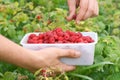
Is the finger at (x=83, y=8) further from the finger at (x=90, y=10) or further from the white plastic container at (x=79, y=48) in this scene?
the white plastic container at (x=79, y=48)

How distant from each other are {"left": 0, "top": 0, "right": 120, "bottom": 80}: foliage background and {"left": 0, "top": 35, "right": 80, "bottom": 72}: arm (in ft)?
0.89

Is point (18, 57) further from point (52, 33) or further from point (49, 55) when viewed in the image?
point (52, 33)

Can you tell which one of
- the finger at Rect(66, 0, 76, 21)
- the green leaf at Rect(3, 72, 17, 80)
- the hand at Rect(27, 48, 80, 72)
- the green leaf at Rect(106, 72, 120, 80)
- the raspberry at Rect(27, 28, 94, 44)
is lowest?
the green leaf at Rect(106, 72, 120, 80)

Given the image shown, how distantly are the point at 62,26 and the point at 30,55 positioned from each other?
791 mm

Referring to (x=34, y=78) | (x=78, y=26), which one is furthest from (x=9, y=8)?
(x=34, y=78)

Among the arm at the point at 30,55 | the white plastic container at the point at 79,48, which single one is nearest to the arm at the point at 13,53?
the arm at the point at 30,55

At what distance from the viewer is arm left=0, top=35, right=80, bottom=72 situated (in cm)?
169

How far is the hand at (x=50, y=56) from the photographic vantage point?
1.75 m

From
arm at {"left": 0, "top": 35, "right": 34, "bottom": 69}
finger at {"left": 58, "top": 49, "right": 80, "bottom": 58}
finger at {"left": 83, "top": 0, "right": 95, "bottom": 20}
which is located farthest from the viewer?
finger at {"left": 83, "top": 0, "right": 95, "bottom": 20}

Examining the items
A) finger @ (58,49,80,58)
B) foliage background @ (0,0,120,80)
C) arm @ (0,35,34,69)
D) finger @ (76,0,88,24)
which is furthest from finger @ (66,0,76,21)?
arm @ (0,35,34,69)

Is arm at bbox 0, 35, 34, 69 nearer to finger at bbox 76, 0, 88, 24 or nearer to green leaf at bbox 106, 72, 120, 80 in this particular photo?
finger at bbox 76, 0, 88, 24

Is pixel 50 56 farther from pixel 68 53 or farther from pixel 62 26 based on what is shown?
pixel 62 26

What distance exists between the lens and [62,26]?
2.48m

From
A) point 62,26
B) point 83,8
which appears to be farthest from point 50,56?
point 62,26
